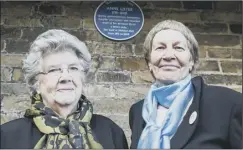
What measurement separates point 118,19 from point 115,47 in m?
0.17

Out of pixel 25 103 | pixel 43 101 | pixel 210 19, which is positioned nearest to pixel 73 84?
pixel 43 101

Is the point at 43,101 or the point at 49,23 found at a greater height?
the point at 49,23

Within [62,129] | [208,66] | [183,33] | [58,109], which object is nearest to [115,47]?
[208,66]

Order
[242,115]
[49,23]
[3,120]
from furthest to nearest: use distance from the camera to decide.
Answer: [49,23] < [3,120] < [242,115]

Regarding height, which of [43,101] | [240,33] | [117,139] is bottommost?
[117,139]

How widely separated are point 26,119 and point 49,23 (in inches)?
33.0

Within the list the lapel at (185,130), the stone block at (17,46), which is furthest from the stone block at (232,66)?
the stone block at (17,46)

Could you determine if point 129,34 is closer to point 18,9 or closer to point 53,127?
point 18,9

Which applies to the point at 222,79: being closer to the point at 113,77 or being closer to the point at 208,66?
the point at 208,66

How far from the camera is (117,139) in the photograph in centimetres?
287

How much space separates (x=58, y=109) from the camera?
2.82 meters

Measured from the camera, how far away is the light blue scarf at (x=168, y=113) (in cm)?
267

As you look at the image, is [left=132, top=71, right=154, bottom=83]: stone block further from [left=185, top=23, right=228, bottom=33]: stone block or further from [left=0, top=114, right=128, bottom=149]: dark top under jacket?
[left=0, top=114, right=128, bottom=149]: dark top under jacket

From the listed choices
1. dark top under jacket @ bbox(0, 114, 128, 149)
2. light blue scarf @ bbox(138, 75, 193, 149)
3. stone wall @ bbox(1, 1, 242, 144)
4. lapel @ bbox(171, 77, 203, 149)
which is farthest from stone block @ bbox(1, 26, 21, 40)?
lapel @ bbox(171, 77, 203, 149)
